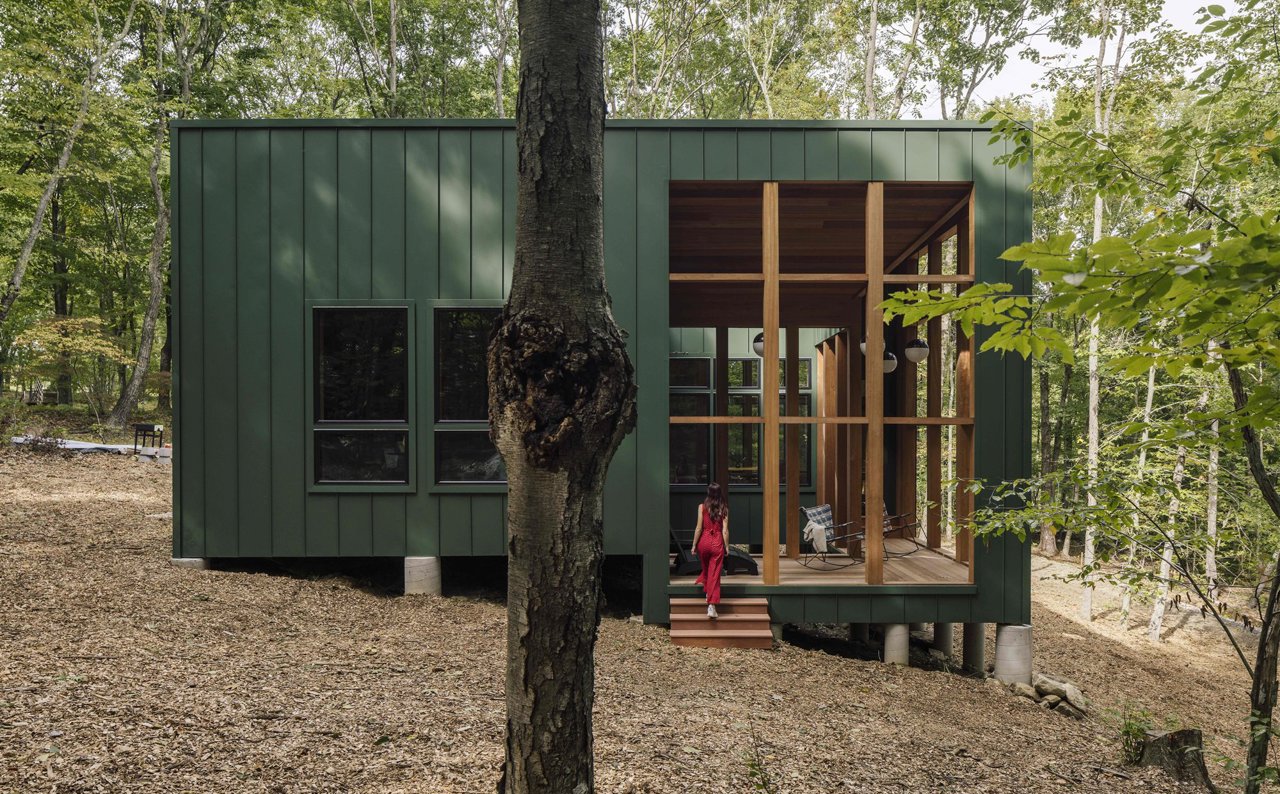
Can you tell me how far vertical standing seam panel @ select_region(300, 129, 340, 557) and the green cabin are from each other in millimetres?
19

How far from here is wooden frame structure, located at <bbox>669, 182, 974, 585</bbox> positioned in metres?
5.95

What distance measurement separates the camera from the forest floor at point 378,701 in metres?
2.98

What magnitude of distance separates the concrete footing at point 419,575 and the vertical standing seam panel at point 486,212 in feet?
8.46

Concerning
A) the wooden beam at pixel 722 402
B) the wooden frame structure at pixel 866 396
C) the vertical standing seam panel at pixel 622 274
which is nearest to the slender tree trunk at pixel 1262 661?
the wooden frame structure at pixel 866 396

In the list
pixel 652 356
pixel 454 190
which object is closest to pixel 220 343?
pixel 454 190

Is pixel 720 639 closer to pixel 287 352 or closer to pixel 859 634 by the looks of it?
pixel 859 634

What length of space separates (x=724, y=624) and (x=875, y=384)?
97.3 inches

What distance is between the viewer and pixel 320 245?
641cm

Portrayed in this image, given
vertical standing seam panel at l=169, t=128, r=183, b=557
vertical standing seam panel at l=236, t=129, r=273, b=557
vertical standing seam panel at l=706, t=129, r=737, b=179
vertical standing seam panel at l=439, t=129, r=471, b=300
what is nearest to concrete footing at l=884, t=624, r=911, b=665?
vertical standing seam panel at l=706, t=129, r=737, b=179

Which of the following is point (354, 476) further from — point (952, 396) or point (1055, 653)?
point (952, 396)

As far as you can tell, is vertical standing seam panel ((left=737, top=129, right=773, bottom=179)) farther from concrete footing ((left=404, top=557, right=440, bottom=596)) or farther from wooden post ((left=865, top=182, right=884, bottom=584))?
concrete footing ((left=404, top=557, right=440, bottom=596))

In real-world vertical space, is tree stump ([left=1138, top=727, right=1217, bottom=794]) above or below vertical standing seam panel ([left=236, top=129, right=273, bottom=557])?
below

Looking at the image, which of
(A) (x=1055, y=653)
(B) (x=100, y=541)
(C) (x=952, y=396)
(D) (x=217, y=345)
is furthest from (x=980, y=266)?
(C) (x=952, y=396)

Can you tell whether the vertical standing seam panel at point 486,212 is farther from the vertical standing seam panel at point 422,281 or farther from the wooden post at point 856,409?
the wooden post at point 856,409
